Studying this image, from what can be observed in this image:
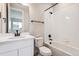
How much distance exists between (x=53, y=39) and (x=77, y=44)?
1.94 ft

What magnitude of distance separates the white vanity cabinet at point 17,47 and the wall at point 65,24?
2.29 ft

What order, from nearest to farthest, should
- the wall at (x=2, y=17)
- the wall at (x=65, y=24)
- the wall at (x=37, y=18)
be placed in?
the wall at (x=2, y=17) → the wall at (x=37, y=18) → the wall at (x=65, y=24)

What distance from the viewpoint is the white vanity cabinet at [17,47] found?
147 cm

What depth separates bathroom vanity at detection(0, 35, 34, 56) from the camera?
1.47m

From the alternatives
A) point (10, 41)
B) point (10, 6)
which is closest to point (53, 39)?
point (10, 41)

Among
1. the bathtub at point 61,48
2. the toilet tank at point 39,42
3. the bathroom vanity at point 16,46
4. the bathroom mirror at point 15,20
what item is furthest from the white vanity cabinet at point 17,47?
the bathtub at point 61,48

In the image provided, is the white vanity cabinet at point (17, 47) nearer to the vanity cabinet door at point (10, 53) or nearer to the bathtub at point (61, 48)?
the vanity cabinet door at point (10, 53)

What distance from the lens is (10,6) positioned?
179cm

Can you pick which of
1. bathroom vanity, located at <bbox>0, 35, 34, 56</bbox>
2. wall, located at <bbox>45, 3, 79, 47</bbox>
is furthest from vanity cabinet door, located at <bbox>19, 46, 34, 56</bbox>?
wall, located at <bbox>45, 3, 79, 47</bbox>

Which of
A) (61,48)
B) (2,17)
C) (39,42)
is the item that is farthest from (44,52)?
(2,17)

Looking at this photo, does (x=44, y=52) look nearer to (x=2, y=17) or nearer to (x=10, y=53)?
(x=10, y=53)

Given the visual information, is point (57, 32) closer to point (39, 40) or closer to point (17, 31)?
point (39, 40)

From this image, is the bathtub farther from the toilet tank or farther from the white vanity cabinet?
the white vanity cabinet

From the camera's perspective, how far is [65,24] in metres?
2.36
